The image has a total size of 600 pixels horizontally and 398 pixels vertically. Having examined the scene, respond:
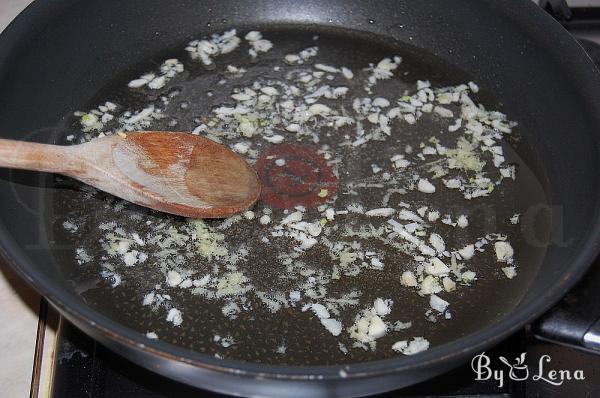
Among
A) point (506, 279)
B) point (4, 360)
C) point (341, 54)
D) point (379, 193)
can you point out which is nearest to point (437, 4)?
point (341, 54)

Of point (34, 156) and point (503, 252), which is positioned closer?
point (34, 156)

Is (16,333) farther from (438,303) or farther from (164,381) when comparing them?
(438,303)

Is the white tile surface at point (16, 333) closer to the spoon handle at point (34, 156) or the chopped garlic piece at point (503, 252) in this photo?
the spoon handle at point (34, 156)

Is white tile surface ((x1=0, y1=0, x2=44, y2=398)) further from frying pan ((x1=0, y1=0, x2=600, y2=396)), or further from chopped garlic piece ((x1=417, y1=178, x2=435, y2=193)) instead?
chopped garlic piece ((x1=417, y1=178, x2=435, y2=193))

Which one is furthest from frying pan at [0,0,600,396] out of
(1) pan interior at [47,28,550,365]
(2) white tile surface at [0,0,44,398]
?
(2) white tile surface at [0,0,44,398]

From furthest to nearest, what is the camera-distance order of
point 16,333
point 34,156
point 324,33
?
1. point 324,33
2. point 16,333
3. point 34,156

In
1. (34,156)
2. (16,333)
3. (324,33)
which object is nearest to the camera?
(34,156)

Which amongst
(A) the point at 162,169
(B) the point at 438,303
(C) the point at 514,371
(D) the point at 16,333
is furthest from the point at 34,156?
(C) the point at 514,371

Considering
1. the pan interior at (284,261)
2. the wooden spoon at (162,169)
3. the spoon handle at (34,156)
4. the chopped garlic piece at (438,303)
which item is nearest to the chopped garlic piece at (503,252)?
the pan interior at (284,261)
